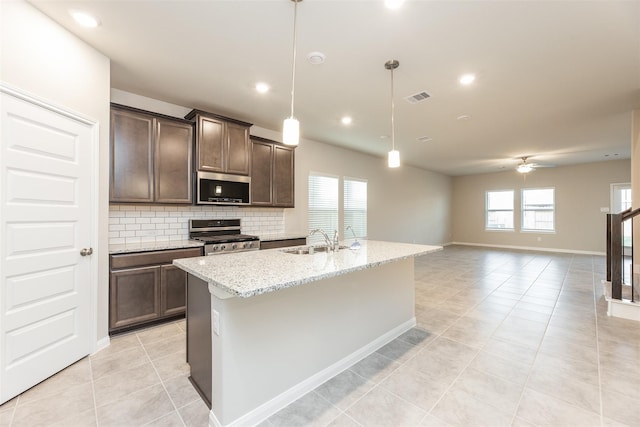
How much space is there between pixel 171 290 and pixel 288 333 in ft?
6.22

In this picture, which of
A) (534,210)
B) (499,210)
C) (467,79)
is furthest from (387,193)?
(534,210)

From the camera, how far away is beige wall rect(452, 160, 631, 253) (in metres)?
7.75

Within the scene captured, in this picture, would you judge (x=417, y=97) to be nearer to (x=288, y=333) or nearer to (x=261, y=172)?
(x=261, y=172)

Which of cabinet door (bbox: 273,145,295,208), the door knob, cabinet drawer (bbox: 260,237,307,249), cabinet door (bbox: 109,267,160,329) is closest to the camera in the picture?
the door knob

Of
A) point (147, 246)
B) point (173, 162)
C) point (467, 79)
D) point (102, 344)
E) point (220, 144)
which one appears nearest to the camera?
point (102, 344)

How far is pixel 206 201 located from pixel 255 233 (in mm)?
1205

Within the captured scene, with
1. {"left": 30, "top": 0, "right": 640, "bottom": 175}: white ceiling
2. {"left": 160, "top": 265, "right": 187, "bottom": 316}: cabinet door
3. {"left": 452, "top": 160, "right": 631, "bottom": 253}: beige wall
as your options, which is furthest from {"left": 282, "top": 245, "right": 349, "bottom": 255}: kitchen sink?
{"left": 452, "top": 160, "right": 631, "bottom": 253}: beige wall

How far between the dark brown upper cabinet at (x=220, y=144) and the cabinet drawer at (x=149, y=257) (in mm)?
1063

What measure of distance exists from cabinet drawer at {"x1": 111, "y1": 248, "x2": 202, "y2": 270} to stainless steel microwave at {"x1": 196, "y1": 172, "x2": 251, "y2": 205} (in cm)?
67

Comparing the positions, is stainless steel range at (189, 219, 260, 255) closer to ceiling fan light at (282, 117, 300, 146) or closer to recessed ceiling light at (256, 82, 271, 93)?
recessed ceiling light at (256, 82, 271, 93)

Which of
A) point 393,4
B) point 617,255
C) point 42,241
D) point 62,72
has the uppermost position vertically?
point 393,4

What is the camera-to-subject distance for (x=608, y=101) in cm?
358

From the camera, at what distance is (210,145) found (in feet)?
11.8

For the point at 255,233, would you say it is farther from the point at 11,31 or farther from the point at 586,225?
the point at 586,225
